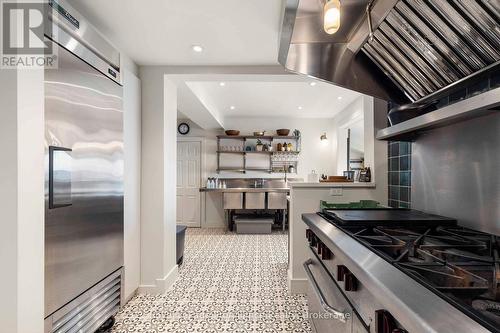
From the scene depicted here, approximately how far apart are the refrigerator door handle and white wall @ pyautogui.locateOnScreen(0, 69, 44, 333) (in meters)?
0.10

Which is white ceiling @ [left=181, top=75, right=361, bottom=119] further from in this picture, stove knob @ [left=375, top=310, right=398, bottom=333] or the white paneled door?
stove knob @ [left=375, top=310, right=398, bottom=333]

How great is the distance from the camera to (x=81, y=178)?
1.60 m

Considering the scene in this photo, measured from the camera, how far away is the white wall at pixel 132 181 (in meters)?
2.25

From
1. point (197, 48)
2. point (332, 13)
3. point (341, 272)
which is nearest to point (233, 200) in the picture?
point (197, 48)

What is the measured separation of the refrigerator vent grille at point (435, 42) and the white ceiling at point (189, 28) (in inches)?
28.0

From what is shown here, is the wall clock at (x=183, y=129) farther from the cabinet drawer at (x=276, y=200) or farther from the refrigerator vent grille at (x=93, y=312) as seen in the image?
the refrigerator vent grille at (x=93, y=312)

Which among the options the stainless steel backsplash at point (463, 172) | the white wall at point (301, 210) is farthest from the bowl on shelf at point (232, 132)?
the stainless steel backsplash at point (463, 172)

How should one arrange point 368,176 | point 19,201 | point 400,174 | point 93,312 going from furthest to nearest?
1. point 368,176
2. point 400,174
3. point 93,312
4. point 19,201

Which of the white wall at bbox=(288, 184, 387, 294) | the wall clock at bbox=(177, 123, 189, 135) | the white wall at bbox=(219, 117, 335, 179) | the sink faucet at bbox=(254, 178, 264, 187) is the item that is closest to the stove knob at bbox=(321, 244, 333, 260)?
the white wall at bbox=(288, 184, 387, 294)

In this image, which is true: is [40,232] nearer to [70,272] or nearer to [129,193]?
[70,272]

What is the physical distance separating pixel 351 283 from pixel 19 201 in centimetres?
152

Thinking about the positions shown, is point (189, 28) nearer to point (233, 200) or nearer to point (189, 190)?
point (233, 200)

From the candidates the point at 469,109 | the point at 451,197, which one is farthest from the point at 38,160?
the point at 451,197

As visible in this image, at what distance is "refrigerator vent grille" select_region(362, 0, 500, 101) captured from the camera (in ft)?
3.34
